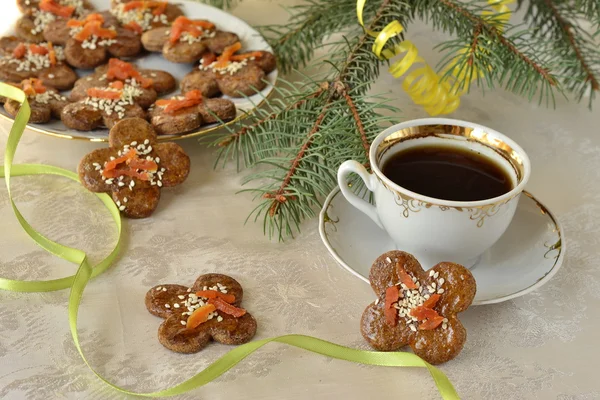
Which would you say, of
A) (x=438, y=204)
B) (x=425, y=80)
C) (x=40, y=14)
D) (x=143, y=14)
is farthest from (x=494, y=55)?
(x=40, y=14)

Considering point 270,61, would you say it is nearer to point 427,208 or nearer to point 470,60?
point 470,60

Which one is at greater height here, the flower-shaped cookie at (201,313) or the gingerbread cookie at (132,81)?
the gingerbread cookie at (132,81)

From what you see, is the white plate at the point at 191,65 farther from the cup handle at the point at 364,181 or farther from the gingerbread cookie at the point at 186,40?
the cup handle at the point at 364,181

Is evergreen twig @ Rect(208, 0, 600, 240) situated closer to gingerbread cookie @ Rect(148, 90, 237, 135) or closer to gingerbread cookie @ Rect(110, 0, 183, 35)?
gingerbread cookie @ Rect(148, 90, 237, 135)

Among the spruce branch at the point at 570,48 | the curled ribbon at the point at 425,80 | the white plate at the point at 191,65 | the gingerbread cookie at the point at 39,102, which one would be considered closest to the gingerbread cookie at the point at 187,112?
the white plate at the point at 191,65

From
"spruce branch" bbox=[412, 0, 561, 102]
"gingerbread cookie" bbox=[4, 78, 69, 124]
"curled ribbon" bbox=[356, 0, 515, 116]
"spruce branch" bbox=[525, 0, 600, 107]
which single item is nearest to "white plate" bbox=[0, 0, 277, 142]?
"gingerbread cookie" bbox=[4, 78, 69, 124]

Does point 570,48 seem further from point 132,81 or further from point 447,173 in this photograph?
point 132,81
